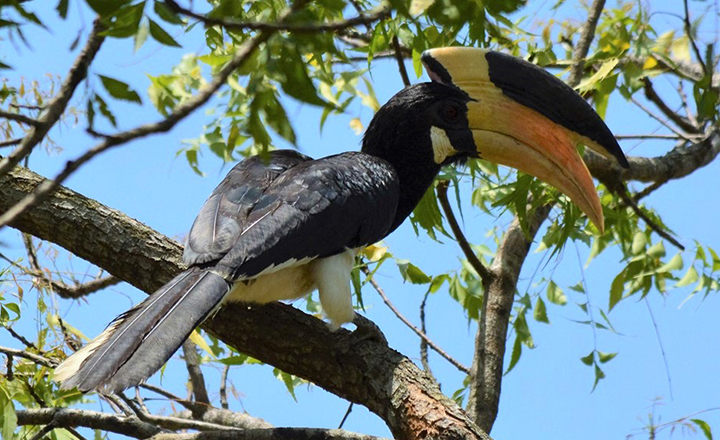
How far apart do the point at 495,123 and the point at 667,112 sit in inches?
68.9

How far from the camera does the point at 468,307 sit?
504cm

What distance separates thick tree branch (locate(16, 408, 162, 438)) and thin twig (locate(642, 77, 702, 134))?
354 centimetres

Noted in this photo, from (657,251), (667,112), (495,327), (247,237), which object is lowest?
(247,237)

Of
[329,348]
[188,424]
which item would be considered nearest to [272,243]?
[329,348]

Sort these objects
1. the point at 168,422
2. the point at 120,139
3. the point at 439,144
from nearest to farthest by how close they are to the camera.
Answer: the point at 120,139
the point at 168,422
the point at 439,144

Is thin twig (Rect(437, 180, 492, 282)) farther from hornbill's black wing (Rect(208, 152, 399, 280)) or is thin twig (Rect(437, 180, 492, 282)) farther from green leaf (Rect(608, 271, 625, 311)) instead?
green leaf (Rect(608, 271, 625, 311))

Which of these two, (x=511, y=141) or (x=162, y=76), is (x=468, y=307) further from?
(x=162, y=76)

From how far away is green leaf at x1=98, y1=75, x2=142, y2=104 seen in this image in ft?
6.00

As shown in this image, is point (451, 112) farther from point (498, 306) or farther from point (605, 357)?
point (605, 357)

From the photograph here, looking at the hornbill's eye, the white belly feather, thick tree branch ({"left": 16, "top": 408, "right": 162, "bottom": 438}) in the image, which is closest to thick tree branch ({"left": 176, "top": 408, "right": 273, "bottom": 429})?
the white belly feather

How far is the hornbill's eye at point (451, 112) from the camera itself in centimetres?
455

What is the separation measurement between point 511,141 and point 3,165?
10.6 feet

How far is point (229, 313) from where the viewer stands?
399cm

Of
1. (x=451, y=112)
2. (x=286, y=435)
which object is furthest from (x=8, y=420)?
(x=451, y=112)
